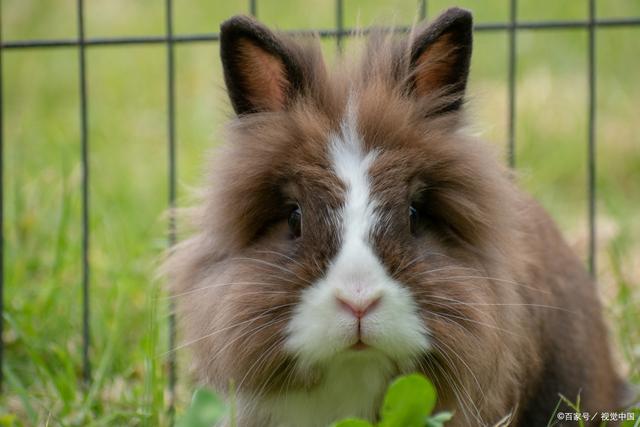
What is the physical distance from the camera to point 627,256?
449cm

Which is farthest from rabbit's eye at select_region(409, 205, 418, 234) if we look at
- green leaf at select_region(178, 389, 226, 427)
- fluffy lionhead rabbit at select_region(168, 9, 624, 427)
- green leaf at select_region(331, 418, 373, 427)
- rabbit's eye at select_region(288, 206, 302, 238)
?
green leaf at select_region(178, 389, 226, 427)

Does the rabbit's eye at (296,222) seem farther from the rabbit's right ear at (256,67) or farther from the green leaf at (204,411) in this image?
the green leaf at (204,411)

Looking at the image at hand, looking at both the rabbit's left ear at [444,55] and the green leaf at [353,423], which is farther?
the rabbit's left ear at [444,55]

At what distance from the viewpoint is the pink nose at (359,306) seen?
7.22 feet

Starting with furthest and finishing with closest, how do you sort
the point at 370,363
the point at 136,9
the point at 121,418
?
the point at 136,9, the point at 121,418, the point at 370,363

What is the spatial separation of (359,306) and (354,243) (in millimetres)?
172

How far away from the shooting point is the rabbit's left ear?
262 centimetres

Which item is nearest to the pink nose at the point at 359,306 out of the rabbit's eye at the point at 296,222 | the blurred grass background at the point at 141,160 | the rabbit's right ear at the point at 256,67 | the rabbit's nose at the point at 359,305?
the rabbit's nose at the point at 359,305

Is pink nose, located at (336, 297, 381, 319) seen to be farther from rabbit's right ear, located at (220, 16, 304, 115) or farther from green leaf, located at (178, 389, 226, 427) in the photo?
rabbit's right ear, located at (220, 16, 304, 115)

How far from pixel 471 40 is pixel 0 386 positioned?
2181 millimetres

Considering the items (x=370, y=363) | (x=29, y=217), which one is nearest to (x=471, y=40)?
(x=370, y=363)

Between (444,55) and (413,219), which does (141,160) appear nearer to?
(444,55)

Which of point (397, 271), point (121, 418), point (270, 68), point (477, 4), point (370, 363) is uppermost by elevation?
point (477, 4)

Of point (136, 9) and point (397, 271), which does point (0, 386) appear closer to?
point (397, 271)
